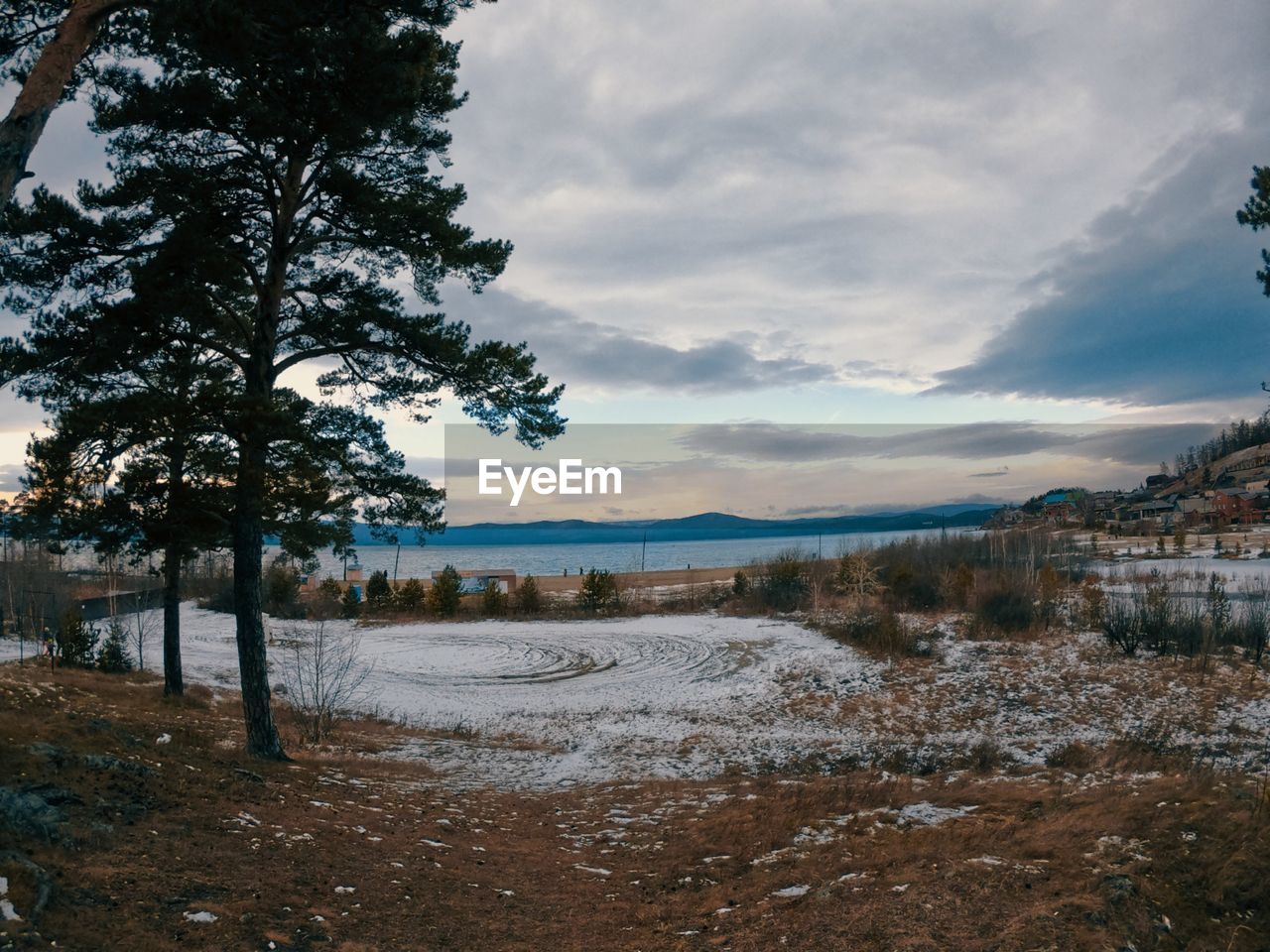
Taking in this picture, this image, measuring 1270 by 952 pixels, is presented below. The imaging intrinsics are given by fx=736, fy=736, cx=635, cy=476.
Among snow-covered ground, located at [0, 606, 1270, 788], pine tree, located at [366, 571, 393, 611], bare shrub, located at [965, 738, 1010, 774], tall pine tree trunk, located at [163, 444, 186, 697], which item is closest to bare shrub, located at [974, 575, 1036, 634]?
snow-covered ground, located at [0, 606, 1270, 788]

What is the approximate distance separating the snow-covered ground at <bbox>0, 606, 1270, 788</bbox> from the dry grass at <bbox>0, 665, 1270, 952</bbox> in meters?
3.35

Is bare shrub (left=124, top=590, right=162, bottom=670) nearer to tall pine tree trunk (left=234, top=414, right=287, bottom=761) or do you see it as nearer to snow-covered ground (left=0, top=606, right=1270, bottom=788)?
snow-covered ground (left=0, top=606, right=1270, bottom=788)

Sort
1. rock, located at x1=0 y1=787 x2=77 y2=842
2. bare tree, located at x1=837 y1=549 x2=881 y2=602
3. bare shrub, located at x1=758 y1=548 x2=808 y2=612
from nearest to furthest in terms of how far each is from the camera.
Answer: rock, located at x1=0 y1=787 x2=77 y2=842
bare tree, located at x1=837 y1=549 x2=881 y2=602
bare shrub, located at x1=758 y1=548 x2=808 y2=612

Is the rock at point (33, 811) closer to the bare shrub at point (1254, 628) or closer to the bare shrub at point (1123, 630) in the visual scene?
the bare shrub at point (1123, 630)

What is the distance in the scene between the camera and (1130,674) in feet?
61.4

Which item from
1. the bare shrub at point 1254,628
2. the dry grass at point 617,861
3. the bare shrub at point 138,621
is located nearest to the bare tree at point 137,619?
the bare shrub at point 138,621

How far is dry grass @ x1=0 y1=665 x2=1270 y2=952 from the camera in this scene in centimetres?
504

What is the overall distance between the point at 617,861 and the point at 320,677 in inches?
350

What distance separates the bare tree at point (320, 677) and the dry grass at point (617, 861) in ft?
12.0

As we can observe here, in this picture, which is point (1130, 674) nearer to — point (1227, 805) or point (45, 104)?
point (1227, 805)

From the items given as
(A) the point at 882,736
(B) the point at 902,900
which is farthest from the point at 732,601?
(B) the point at 902,900

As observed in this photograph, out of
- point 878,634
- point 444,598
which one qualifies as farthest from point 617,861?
point 444,598

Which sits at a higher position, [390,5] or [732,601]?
[390,5]

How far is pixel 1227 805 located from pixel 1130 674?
564 inches
